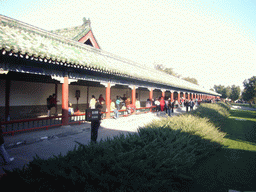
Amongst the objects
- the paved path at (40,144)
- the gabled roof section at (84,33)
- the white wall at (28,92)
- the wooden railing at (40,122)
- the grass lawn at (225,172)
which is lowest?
the grass lawn at (225,172)

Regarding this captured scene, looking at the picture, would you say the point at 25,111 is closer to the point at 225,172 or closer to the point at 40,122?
the point at 40,122

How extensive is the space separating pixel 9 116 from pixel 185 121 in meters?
9.93

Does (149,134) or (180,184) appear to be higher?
(149,134)

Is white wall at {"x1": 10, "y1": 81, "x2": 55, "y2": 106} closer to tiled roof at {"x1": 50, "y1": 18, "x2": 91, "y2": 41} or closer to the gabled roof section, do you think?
tiled roof at {"x1": 50, "y1": 18, "x2": 91, "y2": 41}

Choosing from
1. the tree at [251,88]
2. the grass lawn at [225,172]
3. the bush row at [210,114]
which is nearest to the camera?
the grass lawn at [225,172]

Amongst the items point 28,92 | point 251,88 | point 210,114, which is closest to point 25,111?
point 28,92

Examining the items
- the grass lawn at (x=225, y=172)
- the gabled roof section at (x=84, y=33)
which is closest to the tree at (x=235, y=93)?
the gabled roof section at (x=84, y=33)

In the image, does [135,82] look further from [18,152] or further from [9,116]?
[18,152]

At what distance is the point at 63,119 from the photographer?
27.8 feet

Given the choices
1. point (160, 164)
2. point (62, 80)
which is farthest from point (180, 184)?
point (62, 80)

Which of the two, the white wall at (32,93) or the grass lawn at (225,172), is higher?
the white wall at (32,93)

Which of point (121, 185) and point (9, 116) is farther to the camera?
point (9, 116)

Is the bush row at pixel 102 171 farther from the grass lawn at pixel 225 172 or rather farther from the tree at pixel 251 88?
the tree at pixel 251 88

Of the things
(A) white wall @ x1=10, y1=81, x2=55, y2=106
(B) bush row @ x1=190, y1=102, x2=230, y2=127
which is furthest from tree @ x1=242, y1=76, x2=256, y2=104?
(A) white wall @ x1=10, y1=81, x2=55, y2=106
